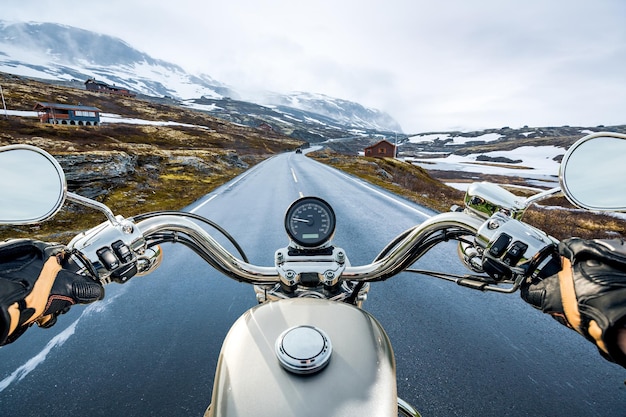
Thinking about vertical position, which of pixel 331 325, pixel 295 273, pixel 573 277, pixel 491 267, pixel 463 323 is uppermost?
pixel 573 277

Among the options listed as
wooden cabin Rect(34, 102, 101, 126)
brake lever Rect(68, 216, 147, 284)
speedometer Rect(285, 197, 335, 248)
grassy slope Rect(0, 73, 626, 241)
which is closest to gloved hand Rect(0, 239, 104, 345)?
brake lever Rect(68, 216, 147, 284)

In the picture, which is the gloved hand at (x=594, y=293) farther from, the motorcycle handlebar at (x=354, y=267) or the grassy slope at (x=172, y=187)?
the grassy slope at (x=172, y=187)

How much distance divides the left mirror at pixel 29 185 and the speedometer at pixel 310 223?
131cm

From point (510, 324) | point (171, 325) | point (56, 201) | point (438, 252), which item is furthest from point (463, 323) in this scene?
point (56, 201)

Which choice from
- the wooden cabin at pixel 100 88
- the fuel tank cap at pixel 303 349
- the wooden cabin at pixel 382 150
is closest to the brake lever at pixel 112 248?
the fuel tank cap at pixel 303 349

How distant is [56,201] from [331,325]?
4.72 ft

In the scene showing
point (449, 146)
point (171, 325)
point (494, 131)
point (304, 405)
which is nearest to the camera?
point (304, 405)

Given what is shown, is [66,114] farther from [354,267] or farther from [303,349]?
[303,349]

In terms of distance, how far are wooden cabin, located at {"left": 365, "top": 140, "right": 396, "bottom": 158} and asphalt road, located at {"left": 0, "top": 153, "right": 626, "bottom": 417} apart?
2447 inches

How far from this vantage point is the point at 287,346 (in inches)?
40.3

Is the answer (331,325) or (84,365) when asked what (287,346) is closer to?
(331,325)

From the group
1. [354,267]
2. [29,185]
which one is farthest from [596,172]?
[29,185]

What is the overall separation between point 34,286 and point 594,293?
6.42 ft

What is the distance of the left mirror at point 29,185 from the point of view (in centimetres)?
138
